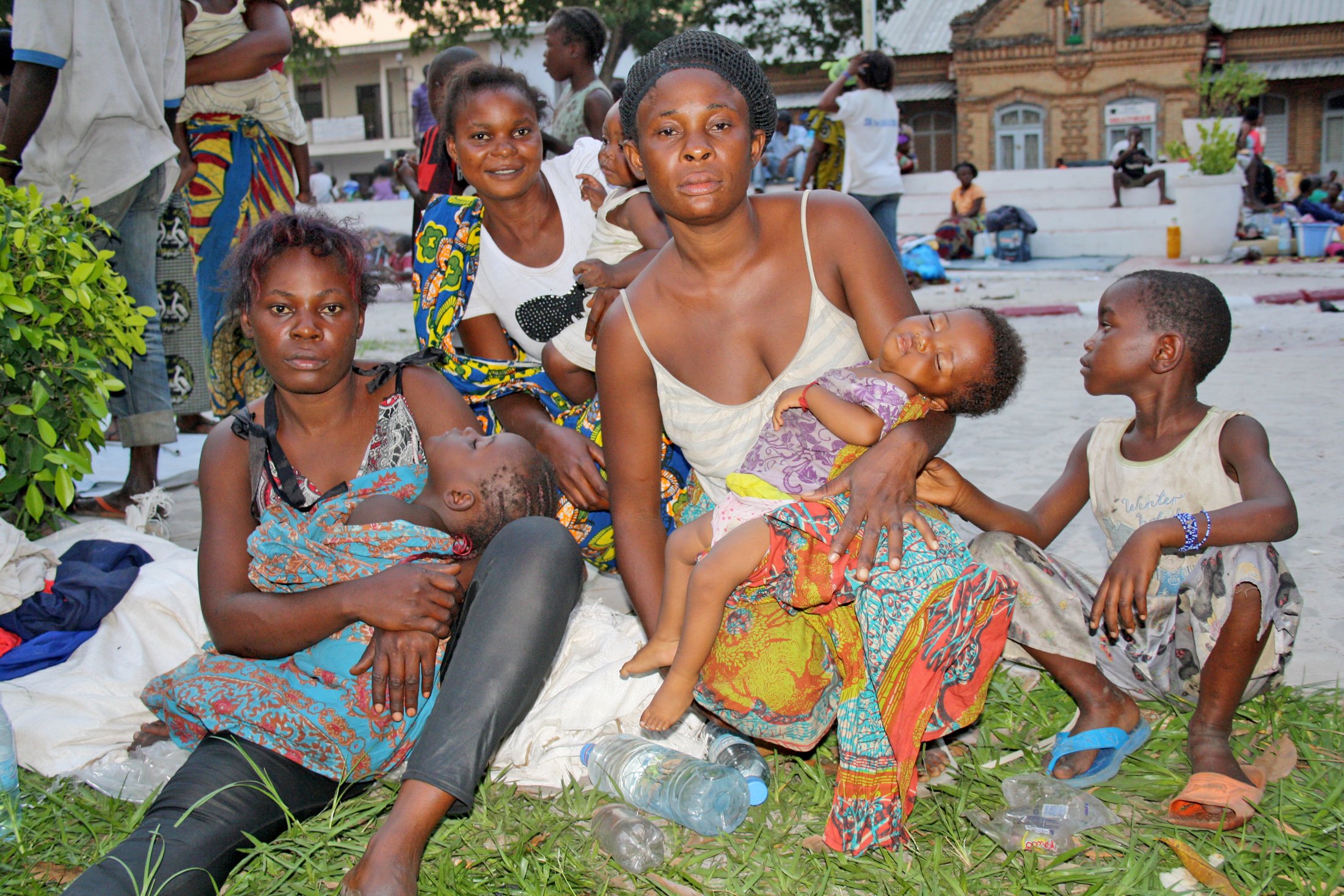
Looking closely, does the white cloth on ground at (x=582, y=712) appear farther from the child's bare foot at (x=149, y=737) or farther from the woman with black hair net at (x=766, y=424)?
the child's bare foot at (x=149, y=737)

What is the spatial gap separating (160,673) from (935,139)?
1176 inches

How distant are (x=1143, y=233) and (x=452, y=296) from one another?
13994mm

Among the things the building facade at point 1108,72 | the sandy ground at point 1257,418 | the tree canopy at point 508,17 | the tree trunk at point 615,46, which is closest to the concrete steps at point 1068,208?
the sandy ground at point 1257,418

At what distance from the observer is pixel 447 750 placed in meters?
1.85

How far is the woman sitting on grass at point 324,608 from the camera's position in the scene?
1.82 m

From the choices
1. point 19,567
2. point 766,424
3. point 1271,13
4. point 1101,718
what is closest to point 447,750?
point 766,424

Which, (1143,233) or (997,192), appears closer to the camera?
(1143,233)

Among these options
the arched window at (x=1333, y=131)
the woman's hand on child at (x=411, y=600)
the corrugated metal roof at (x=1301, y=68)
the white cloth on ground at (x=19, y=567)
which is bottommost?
the white cloth on ground at (x=19, y=567)

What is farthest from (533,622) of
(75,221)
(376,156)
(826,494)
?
(376,156)

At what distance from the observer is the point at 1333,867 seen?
1.71 metres

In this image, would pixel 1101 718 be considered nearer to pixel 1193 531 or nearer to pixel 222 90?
pixel 1193 531

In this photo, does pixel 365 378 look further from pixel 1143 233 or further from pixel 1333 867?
pixel 1143 233

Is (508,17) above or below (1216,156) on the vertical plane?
above

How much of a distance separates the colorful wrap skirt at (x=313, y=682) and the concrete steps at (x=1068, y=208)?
13.9 m
